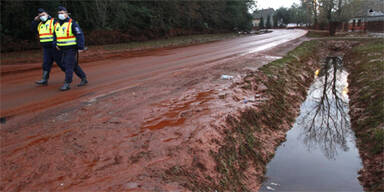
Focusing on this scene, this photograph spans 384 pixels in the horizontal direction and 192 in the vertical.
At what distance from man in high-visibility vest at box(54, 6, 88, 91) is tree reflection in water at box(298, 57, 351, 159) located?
20.4ft

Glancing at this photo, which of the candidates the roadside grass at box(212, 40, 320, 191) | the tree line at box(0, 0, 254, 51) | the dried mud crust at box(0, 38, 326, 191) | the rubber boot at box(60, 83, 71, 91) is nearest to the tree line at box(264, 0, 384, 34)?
the tree line at box(0, 0, 254, 51)

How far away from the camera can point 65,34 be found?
691cm

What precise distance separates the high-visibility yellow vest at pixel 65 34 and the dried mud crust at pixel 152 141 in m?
1.77

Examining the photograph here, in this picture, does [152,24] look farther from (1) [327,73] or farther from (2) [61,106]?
(2) [61,106]

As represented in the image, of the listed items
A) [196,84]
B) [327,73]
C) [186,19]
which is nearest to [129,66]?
[196,84]

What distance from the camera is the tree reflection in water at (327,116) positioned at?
7.04 meters

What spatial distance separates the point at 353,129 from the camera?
745 cm

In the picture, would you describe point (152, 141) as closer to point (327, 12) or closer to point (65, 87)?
point (65, 87)

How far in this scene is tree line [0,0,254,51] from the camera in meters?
16.8

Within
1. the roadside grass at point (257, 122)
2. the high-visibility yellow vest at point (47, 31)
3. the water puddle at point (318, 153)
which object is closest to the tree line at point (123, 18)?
the high-visibility yellow vest at point (47, 31)

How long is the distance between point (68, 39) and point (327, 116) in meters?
7.58

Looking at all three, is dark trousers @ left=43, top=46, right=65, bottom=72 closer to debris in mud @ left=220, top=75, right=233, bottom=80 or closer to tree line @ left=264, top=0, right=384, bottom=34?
debris in mud @ left=220, top=75, right=233, bottom=80

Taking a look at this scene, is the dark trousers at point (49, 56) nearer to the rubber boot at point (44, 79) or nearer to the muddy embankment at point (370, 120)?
the rubber boot at point (44, 79)

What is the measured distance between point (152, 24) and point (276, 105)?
2190cm
